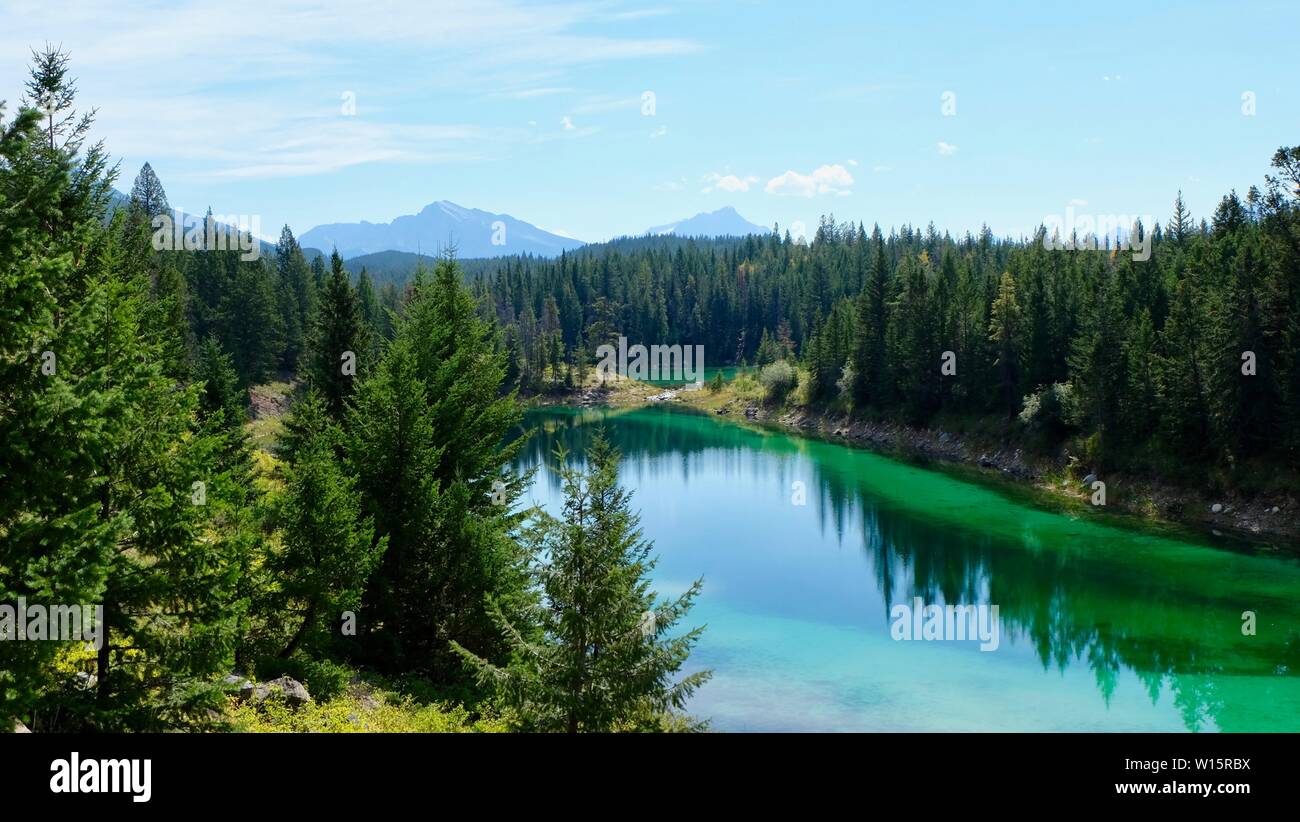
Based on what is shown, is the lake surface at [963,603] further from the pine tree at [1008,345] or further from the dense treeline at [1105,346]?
the pine tree at [1008,345]

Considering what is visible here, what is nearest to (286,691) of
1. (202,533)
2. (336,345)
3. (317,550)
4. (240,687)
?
(240,687)

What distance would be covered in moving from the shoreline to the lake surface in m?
2.69

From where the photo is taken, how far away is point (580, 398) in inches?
4951

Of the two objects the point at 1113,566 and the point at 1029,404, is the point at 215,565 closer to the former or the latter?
the point at 1113,566

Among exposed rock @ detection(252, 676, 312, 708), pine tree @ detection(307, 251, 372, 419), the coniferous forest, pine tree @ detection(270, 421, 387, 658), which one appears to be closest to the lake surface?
the coniferous forest

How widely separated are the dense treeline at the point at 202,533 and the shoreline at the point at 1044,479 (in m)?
40.8

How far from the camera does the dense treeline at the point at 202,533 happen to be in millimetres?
11977

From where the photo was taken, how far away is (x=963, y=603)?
38656 mm

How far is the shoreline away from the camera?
47.1m

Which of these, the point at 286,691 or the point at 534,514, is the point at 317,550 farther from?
the point at 534,514

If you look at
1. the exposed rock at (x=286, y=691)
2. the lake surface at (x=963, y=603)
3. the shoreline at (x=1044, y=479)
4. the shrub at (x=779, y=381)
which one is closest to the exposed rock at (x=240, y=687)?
the exposed rock at (x=286, y=691)

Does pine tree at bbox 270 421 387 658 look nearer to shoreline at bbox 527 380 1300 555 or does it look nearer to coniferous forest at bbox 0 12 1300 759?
coniferous forest at bbox 0 12 1300 759
